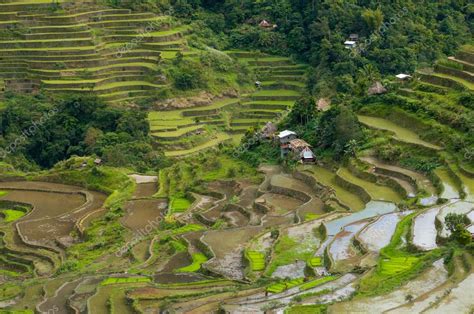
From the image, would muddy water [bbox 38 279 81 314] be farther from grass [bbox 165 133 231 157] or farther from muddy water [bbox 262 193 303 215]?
grass [bbox 165 133 231 157]

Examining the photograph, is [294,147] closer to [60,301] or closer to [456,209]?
[456,209]

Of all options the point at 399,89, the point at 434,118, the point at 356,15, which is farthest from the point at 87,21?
the point at 434,118

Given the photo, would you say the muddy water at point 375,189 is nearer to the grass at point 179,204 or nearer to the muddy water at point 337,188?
the muddy water at point 337,188

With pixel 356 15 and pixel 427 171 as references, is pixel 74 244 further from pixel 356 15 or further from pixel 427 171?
pixel 356 15

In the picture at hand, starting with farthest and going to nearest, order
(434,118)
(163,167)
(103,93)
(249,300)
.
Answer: (103,93), (163,167), (434,118), (249,300)

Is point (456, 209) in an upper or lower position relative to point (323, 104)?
upper

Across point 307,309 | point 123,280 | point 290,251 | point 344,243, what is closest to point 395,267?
point 344,243

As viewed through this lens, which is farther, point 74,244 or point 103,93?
point 103,93
